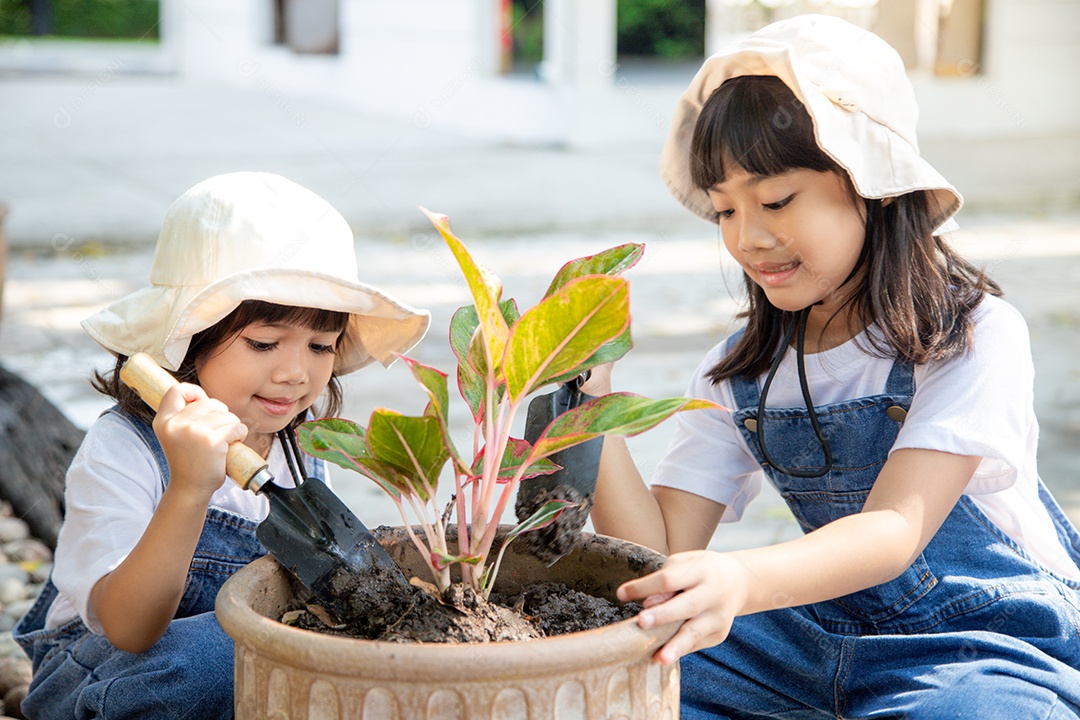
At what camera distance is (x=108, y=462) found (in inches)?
57.1

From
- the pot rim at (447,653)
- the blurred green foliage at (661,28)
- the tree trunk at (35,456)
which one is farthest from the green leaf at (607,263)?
the blurred green foliage at (661,28)

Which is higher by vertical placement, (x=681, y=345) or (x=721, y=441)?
(x=721, y=441)

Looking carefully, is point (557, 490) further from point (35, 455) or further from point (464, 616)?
point (35, 455)

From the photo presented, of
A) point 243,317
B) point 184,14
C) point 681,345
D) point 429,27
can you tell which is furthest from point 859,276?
point 184,14

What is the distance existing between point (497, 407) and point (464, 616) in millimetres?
189

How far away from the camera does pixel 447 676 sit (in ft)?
2.99

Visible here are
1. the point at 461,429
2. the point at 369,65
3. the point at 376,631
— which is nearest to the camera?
the point at 376,631

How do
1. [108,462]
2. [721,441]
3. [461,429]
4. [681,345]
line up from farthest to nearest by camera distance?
[681,345], [461,429], [721,441], [108,462]

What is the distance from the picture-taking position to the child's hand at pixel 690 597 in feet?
3.28

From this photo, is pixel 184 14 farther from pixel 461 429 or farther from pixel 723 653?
pixel 723 653

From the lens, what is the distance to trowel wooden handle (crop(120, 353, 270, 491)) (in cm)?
115

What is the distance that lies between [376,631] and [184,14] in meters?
15.8

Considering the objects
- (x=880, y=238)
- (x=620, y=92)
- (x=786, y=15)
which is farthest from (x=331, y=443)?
(x=786, y=15)

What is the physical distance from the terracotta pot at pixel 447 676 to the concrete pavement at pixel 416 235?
0.70m
